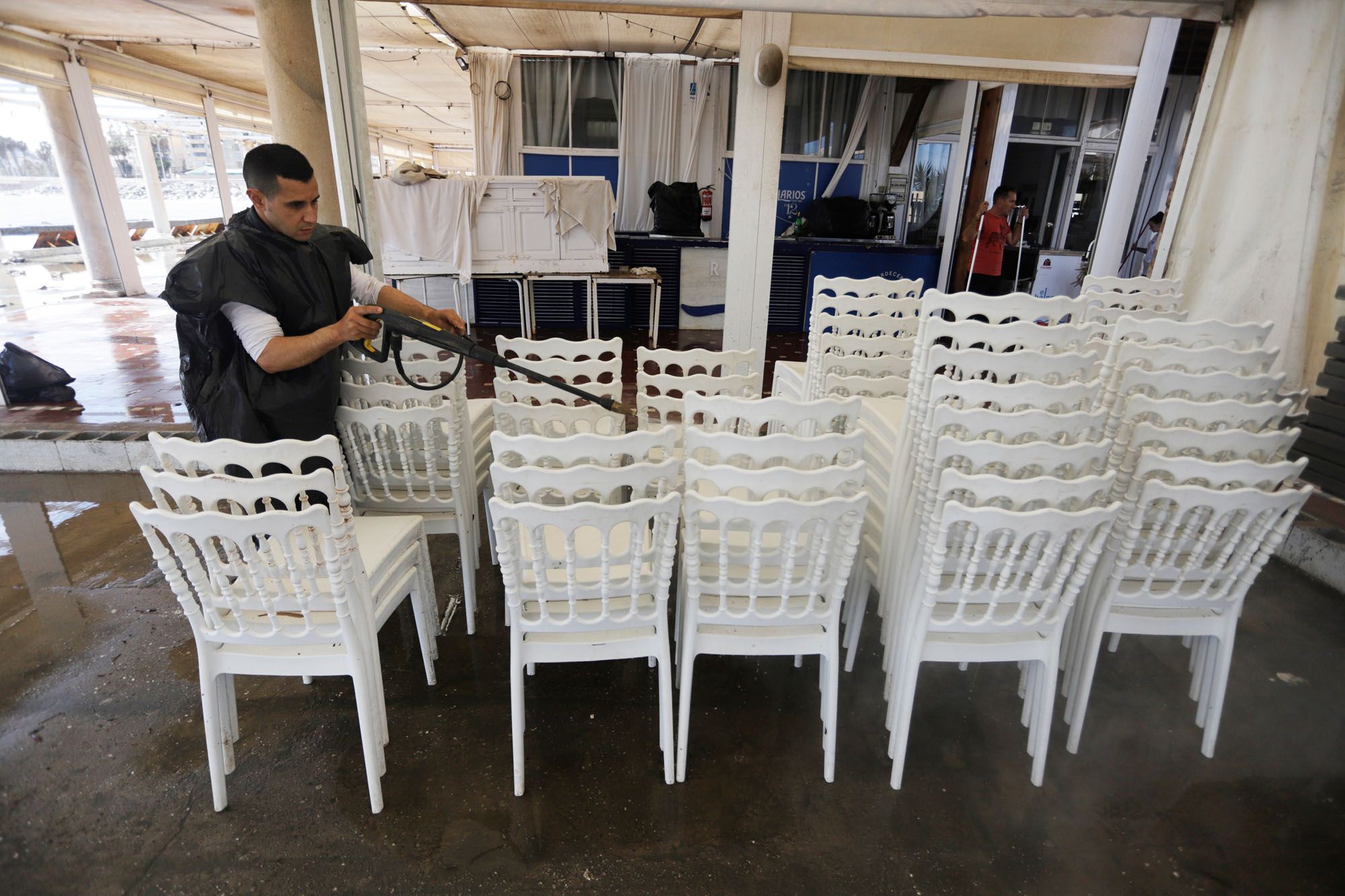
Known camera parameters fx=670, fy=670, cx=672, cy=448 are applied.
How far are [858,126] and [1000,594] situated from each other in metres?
8.58

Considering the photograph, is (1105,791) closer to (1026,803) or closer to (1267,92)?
(1026,803)

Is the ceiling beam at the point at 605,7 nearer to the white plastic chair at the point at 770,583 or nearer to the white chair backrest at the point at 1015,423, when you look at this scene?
the white chair backrest at the point at 1015,423

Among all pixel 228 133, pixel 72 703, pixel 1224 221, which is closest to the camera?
pixel 72 703

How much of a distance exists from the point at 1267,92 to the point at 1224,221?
0.78 meters

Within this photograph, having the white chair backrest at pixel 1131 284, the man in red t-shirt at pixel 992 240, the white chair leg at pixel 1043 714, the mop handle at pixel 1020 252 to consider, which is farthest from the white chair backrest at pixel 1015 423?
the mop handle at pixel 1020 252

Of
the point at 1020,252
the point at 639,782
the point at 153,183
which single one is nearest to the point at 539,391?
the point at 639,782

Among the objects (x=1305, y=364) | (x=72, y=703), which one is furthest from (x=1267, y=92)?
(x=72, y=703)

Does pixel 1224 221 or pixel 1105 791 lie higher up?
pixel 1224 221

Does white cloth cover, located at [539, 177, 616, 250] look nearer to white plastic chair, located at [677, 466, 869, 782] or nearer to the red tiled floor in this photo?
the red tiled floor

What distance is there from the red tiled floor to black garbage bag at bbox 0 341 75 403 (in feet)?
0.26

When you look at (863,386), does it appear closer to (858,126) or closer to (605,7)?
(605,7)

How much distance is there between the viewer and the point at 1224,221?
15.0 feet

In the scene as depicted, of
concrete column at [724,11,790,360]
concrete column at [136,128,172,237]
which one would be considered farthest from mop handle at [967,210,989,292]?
concrete column at [136,128,172,237]

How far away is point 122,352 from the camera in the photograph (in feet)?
20.7
